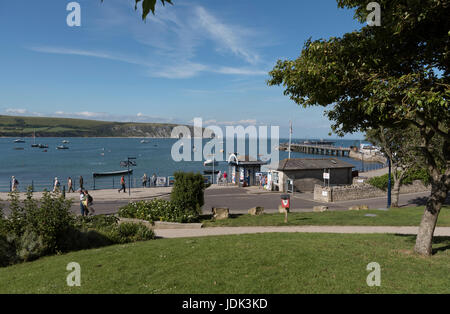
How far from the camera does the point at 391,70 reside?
752cm

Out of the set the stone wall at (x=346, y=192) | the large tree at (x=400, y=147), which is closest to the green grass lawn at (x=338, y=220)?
the large tree at (x=400, y=147)

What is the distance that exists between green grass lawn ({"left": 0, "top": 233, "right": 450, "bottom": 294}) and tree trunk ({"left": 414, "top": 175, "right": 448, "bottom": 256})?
315 millimetres

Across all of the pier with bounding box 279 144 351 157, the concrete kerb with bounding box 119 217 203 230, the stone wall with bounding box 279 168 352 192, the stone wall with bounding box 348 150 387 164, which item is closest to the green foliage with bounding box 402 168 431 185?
the stone wall with bounding box 279 168 352 192

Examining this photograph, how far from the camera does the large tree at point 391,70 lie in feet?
20.1

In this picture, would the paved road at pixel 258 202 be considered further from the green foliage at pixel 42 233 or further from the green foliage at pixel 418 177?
the green foliage at pixel 42 233

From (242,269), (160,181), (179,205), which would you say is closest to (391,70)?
(242,269)

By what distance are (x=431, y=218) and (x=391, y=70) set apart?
4103 millimetres

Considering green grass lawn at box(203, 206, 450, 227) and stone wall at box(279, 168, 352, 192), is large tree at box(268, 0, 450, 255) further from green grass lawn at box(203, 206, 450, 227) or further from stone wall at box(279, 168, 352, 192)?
stone wall at box(279, 168, 352, 192)

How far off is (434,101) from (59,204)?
10542mm

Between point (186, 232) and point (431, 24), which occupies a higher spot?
point (431, 24)

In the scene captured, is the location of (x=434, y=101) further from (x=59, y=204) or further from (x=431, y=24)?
(x=59, y=204)

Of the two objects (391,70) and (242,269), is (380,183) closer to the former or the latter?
(391,70)
